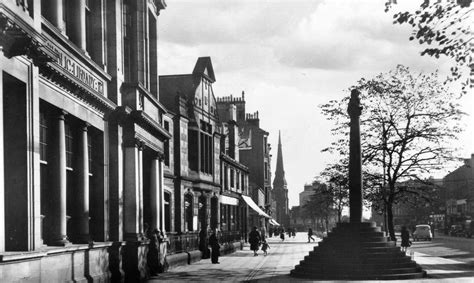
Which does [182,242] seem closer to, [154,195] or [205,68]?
[154,195]

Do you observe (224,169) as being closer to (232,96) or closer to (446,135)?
(446,135)

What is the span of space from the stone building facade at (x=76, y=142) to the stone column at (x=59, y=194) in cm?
2

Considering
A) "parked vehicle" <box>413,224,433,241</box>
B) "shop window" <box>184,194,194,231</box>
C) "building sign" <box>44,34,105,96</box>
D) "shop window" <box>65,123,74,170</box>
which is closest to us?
"building sign" <box>44,34,105,96</box>

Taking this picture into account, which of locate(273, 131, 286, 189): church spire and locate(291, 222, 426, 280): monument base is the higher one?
locate(273, 131, 286, 189): church spire

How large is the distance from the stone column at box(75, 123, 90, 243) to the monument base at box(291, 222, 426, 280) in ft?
24.6

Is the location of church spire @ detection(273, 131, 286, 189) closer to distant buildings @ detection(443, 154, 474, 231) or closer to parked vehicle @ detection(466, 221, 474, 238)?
distant buildings @ detection(443, 154, 474, 231)

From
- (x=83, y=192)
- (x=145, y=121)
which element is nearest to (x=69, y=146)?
(x=83, y=192)

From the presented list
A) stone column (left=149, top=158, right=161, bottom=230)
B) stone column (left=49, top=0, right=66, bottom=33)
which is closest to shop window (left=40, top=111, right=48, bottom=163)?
stone column (left=49, top=0, right=66, bottom=33)

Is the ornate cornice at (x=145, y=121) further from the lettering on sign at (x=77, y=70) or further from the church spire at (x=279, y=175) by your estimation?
the church spire at (x=279, y=175)

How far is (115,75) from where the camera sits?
58.5ft

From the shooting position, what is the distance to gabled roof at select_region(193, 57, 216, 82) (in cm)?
3453

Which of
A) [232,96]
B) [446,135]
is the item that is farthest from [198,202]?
[232,96]

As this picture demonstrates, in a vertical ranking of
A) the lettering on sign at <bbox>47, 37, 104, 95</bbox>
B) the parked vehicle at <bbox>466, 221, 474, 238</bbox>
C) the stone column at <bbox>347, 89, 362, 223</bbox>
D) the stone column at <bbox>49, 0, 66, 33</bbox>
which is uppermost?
the stone column at <bbox>49, 0, 66, 33</bbox>

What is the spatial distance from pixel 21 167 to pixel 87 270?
4610mm
